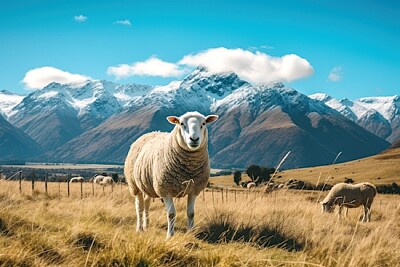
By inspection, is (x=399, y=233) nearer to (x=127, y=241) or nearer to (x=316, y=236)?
(x=316, y=236)

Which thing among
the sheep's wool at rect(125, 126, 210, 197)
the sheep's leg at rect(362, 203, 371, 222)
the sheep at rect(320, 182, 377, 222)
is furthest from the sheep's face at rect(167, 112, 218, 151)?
the sheep at rect(320, 182, 377, 222)

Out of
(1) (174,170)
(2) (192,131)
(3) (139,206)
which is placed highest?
(2) (192,131)

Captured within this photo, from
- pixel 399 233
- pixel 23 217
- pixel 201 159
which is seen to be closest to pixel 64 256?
pixel 23 217

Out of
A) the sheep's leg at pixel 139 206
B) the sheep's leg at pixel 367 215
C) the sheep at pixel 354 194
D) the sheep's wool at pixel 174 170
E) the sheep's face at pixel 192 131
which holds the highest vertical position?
the sheep's face at pixel 192 131

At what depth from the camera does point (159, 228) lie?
10.1 meters

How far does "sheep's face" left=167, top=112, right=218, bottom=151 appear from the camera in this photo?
28.4 feet

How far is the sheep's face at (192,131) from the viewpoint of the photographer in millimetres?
8648

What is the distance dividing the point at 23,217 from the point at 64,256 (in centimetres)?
194

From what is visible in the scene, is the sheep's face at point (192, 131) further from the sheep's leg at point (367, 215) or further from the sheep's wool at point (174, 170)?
the sheep's leg at point (367, 215)

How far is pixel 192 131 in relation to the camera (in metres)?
8.73

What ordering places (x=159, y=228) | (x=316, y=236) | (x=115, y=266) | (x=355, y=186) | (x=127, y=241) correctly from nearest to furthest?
1. (x=115, y=266)
2. (x=127, y=241)
3. (x=316, y=236)
4. (x=159, y=228)
5. (x=355, y=186)

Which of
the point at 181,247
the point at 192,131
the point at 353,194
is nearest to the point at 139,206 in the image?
the point at 192,131

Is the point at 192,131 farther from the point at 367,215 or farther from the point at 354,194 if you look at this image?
the point at 354,194

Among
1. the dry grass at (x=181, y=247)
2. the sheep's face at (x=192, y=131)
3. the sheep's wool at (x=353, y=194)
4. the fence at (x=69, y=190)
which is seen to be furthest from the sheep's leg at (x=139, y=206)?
the sheep's wool at (x=353, y=194)
